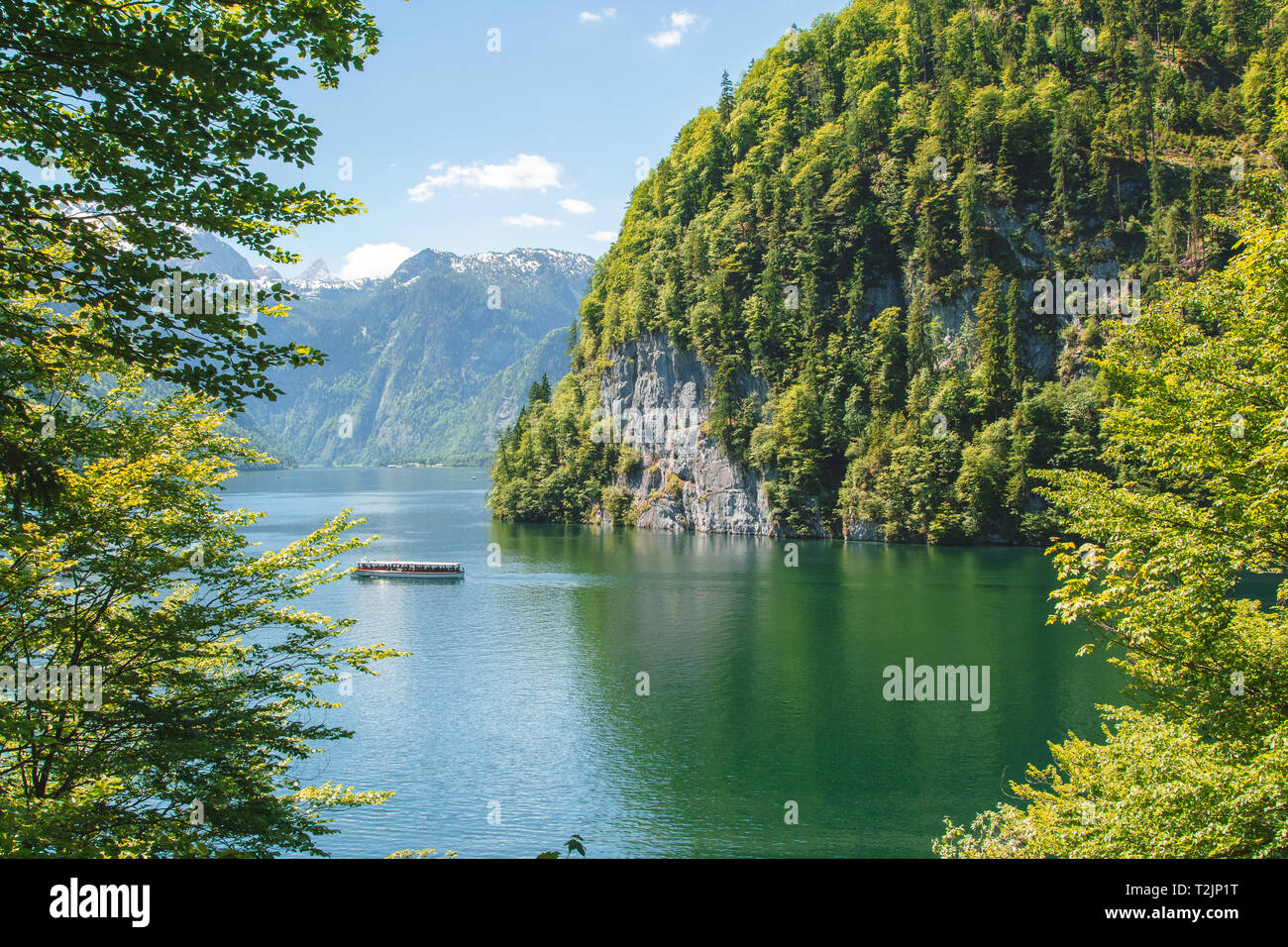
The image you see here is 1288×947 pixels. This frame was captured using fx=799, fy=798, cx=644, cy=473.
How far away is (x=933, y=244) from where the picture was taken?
91625mm

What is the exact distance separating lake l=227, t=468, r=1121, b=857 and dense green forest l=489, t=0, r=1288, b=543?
2487cm

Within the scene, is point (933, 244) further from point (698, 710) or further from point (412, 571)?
point (698, 710)

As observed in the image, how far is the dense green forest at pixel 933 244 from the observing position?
A: 82250mm

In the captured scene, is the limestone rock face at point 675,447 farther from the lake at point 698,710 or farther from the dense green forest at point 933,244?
the lake at point 698,710

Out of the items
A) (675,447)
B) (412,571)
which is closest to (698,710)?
(412,571)

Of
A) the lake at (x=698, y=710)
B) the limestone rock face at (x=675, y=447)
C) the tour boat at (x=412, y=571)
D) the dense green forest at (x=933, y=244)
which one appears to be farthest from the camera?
the limestone rock face at (x=675, y=447)

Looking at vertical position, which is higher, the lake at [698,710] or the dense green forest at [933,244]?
the dense green forest at [933,244]

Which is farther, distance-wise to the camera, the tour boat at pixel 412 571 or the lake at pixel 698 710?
the tour boat at pixel 412 571

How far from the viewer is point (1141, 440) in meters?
13.8

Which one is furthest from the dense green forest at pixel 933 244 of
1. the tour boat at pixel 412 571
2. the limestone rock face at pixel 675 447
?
the tour boat at pixel 412 571

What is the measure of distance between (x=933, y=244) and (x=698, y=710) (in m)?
75.6

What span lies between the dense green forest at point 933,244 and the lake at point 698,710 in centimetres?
2487

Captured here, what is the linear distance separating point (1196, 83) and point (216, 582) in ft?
384

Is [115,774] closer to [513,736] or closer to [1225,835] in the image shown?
[1225,835]
